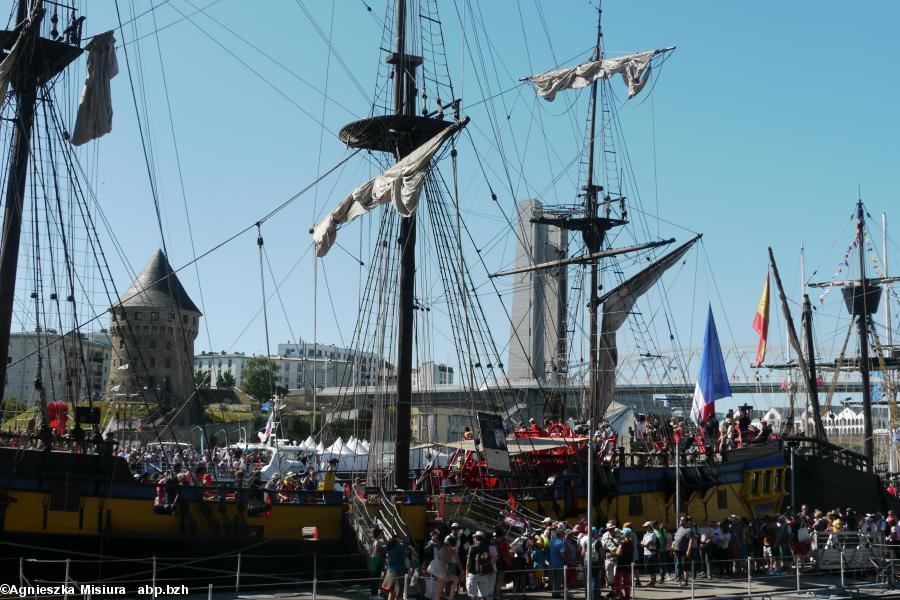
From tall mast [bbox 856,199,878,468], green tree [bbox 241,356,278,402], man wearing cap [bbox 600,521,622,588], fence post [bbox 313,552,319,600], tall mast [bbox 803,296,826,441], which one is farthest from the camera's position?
green tree [bbox 241,356,278,402]

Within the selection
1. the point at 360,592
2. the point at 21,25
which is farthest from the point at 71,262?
the point at 360,592

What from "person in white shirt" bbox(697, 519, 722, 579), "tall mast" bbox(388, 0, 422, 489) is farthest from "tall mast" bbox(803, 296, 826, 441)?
"tall mast" bbox(388, 0, 422, 489)

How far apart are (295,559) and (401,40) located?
609 inches

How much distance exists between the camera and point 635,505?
98.9 ft

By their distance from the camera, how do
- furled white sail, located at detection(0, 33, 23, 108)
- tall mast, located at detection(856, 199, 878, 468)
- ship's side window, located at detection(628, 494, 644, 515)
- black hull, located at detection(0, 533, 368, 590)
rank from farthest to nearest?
tall mast, located at detection(856, 199, 878, 468) < ship's side window, located at detection(628, 494, 644, 515) < furled white sail, located at detection(0, 33, 23, 108) < black hull, located at detection(0, 533, 368, 590)

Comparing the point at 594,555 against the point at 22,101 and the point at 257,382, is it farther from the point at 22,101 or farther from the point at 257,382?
the point at 257,382

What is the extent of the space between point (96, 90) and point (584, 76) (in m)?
20.5

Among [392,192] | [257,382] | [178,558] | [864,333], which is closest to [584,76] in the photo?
[392,192]

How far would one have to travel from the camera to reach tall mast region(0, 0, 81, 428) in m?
23.9

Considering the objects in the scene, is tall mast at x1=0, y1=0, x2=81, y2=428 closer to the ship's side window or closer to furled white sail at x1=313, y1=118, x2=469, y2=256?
furled white sail at x1=313, y1=118, x2=469, y2=256

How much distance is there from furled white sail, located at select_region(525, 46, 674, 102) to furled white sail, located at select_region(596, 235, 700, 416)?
6.57 meters

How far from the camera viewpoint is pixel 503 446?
2761cm

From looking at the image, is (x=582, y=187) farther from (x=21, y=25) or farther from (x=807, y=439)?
(x=21, y=25)

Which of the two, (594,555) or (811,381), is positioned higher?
(811,381)
